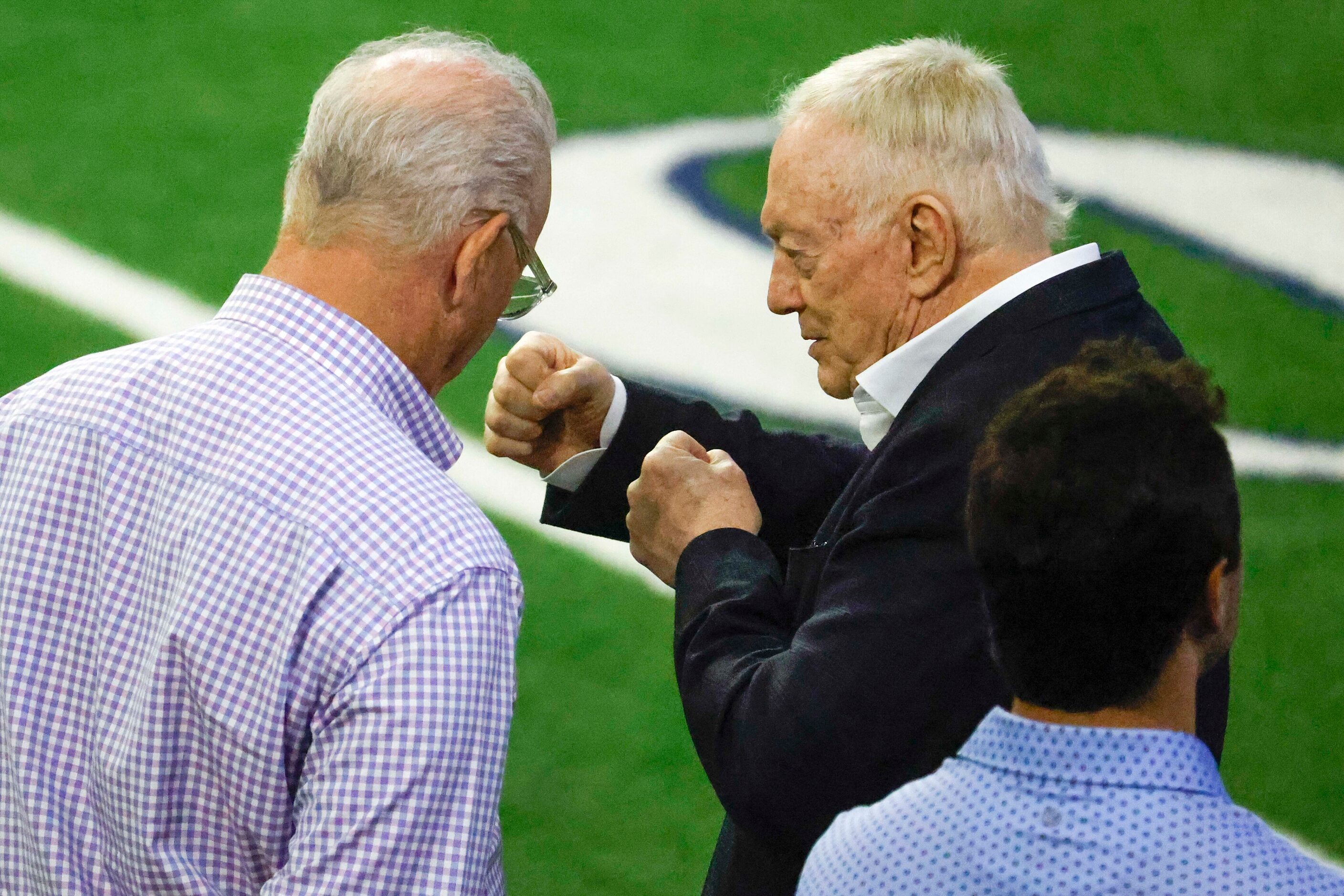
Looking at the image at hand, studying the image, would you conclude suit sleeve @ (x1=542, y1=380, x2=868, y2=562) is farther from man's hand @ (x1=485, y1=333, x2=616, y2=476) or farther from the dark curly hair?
the dark curly hair

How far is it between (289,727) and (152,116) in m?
4.39

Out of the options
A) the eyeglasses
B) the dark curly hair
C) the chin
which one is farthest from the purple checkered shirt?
the chin

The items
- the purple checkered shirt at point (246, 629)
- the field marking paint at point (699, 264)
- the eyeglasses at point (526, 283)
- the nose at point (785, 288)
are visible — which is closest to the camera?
the purple checkered shirt at point (246, 629)

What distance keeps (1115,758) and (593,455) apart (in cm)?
125

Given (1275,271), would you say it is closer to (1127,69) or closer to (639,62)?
(1127,69)

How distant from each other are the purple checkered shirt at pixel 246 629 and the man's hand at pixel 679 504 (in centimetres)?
37

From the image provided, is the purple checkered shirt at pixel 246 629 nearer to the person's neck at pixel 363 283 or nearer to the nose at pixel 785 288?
the person's neck at pixel 363 283

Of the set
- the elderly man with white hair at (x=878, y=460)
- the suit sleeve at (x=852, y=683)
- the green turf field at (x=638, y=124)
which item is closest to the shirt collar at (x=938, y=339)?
the elderly man with white hair at (x=878, y=460)

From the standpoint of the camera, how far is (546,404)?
7.16 feet

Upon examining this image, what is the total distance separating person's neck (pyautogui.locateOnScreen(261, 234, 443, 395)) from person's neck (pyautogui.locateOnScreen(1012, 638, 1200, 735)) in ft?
2.58

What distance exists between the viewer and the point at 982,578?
1.19 metres

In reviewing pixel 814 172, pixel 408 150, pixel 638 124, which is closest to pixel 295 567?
pixel 408 150

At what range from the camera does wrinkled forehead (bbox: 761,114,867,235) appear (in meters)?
1.82

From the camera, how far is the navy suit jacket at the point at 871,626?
156 centimetres
